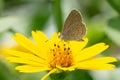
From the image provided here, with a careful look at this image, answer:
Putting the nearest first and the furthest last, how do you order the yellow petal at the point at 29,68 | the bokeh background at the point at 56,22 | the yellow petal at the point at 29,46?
the yellow petal at the point at 29,68 < the yellow petal at the point at 29,46 < the bokeh background at the point at 56,22

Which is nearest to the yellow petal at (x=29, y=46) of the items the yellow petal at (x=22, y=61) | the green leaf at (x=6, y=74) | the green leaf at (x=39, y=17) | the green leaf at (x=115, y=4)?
the yellow petal at (x=22, y=61)

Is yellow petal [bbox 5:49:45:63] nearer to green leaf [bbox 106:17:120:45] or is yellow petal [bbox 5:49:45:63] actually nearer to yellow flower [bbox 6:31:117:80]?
yellow flower [bbox 6:31:117:80]

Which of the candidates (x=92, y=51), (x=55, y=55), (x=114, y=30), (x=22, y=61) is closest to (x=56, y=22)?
(x=114, y=30)

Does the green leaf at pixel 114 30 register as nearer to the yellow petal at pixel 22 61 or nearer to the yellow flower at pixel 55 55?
the yellow flower at pixel 55 55

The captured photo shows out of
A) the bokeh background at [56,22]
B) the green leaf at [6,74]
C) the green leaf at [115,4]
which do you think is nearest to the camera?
the green leaf at [6,74]

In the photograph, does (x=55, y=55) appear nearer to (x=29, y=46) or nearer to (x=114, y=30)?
(x=29, y=46)

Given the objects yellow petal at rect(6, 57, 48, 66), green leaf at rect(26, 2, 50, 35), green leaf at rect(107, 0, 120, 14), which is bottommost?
yellow petal at rect(6, 57, 48, 66)

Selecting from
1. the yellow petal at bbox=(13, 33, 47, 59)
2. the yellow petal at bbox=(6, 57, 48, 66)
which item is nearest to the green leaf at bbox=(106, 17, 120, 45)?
the yellow petal at bbox=(13, 33, 47, 59)
